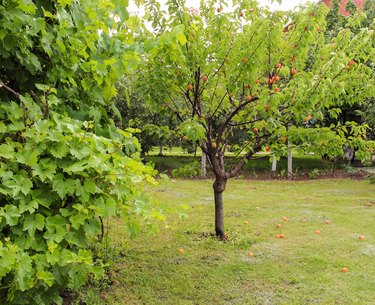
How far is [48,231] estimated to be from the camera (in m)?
2.06

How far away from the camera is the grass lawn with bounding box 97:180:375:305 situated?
14.4 feet

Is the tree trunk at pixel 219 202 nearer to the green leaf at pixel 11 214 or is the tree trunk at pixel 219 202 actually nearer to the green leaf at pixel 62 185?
the green leaf at pixel 62 185

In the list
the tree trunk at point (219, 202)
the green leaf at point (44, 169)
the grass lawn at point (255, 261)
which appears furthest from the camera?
the tree trunk at point (219, 202)

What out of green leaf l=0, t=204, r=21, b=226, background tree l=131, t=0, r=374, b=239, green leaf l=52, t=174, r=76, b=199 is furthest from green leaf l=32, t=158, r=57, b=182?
background tree l=131, t=0, r=374, b=239

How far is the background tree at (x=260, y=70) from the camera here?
4953 millimetres

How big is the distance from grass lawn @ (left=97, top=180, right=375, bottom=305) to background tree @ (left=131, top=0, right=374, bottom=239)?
152 cm

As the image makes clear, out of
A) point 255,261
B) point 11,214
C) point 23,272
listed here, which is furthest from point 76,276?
point 255,261

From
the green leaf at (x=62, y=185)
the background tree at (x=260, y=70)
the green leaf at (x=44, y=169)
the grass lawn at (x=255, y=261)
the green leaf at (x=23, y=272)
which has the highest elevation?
the background tree at (x=260, y=70)

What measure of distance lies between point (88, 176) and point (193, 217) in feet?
21.1

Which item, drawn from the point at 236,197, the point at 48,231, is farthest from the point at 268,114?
the point at 236,197

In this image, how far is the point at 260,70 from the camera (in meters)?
5.70

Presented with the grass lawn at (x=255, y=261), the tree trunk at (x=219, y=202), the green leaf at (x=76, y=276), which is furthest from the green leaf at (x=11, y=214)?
the tree trunk at (x=219, y=202)

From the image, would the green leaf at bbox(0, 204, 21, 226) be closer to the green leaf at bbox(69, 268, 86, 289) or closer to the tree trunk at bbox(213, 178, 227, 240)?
the green leaf at bbox(69, 268, 86, 289)

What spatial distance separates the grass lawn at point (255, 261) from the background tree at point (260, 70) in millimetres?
1517
